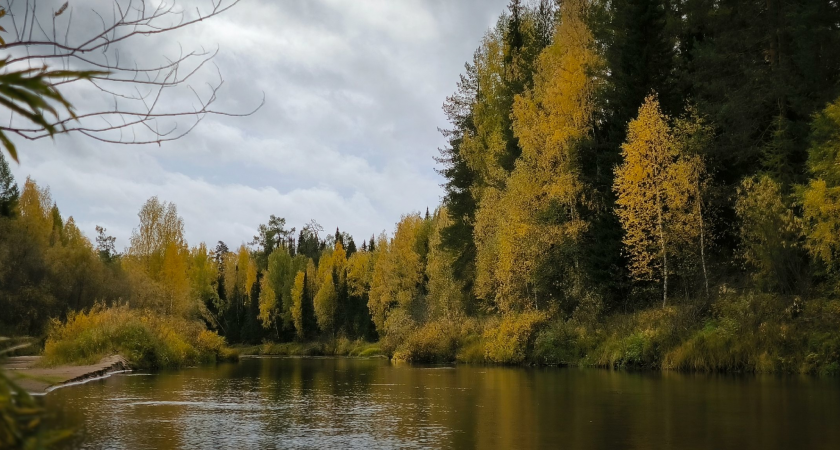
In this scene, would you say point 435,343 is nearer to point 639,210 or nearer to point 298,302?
point 639,210

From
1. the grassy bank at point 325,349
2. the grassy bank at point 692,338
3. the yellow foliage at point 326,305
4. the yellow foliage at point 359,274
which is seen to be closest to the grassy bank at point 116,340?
the grassy bank at point 692,338

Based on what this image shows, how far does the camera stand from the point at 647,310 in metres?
27.2

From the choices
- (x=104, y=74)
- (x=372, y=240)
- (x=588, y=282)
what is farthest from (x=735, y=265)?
(x=372, y=240)

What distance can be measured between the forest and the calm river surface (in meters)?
5.41

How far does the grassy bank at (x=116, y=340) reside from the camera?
26.8 m

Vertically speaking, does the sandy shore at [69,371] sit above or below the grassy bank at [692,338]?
below

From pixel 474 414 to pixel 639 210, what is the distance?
17.0m

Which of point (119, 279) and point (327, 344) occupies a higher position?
point (119, 279)

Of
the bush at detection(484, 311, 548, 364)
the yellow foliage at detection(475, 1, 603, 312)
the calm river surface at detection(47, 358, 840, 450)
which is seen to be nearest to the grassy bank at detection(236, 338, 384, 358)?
the bush at detection(484, 311, 548, 364)

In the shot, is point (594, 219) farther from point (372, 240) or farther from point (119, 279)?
point (372, 240)

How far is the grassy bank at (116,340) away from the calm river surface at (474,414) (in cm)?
755

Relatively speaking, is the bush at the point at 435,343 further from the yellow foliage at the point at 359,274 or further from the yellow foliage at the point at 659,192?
the yellow foliage at the point at 359,274

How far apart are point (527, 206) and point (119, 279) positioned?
3105cm

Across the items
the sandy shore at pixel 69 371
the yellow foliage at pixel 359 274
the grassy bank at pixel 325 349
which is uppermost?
the yellow foliage at pixel 359 274
